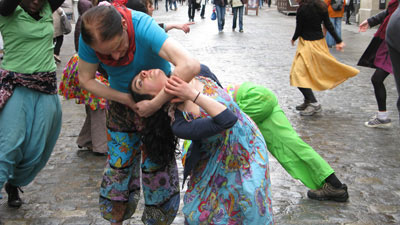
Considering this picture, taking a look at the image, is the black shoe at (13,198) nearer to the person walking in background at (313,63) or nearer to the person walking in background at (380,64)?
the person walking in background at (313,63)

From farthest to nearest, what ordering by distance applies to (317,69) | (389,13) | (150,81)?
1. (317,69)
2. (389,13)
3. (150,81)

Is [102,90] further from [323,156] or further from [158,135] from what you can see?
[323,156]

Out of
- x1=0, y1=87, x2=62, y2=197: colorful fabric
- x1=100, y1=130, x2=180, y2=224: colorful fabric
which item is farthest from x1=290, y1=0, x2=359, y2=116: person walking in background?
x1=100, y1=130, x2=180, y2=224: colorful fabric

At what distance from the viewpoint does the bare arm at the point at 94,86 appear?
2.91m

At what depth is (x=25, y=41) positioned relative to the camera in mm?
3688

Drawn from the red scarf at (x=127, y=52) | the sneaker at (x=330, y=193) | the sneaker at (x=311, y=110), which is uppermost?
the red scarf at (x=127, y=52)

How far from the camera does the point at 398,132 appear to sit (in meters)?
6.23

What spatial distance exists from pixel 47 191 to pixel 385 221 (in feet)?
9.23

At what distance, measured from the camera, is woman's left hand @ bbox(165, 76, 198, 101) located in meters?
2.41

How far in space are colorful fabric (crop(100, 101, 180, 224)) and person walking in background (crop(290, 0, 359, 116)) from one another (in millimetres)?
4190

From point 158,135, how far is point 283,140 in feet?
4.43

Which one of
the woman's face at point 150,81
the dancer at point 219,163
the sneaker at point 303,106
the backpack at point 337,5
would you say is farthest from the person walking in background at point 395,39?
the backpack at point 337,5

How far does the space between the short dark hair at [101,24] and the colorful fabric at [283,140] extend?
122cm

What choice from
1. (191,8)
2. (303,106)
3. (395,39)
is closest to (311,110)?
(303,106)
